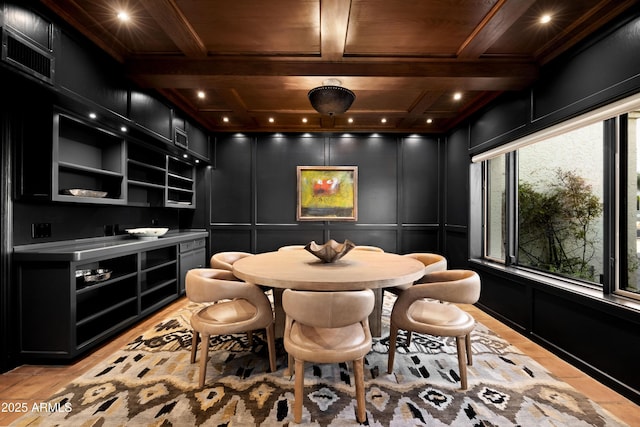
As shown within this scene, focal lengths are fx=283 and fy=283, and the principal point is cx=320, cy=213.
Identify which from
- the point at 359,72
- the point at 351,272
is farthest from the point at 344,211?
the point at 351,272

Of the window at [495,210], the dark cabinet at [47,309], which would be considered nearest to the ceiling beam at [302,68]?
the window at [495,210]

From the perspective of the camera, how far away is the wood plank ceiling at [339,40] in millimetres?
2137

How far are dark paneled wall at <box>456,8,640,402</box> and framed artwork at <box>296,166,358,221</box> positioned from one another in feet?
7.48

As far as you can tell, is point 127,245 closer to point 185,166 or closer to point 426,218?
point 185,166

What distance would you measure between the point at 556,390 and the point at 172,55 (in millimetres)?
4315

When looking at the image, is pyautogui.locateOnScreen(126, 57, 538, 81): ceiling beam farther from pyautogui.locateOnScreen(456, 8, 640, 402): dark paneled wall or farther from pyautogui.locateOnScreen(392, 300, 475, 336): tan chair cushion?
pyautogui.locateOnScreen(392, 300, 475, 336): tan chair cushion

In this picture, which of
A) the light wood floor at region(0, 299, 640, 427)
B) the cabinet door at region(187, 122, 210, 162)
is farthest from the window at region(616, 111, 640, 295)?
the cabinet door at region(187, 122, 210, 162)

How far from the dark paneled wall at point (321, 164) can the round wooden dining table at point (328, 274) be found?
8.25ft

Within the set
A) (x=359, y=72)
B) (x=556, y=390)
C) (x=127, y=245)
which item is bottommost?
(x=556, y=390)

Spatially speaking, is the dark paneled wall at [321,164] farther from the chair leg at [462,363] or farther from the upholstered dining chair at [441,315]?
the chair leg at [462,363]

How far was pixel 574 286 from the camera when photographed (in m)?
2.51

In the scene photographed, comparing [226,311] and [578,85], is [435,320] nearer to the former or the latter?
[226,311]

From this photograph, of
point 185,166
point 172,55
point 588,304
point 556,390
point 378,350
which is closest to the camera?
point 556,390

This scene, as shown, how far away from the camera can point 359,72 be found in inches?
113
